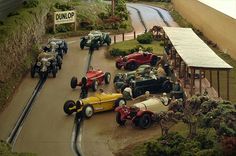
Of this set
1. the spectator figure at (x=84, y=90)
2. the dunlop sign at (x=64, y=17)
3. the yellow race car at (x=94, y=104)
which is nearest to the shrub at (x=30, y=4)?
the dunlop sign at (x=64, y=17)

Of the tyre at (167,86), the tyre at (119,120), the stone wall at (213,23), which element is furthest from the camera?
the stone wall at (213,23)

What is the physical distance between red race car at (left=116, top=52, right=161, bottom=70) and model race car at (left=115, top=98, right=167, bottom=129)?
27.4 ft

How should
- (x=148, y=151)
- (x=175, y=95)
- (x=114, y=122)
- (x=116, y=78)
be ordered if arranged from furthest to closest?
1. (x=116, y=78)
2. (x=175, y=95)
3. (x=114, y=122)
4. (x=148, y=151)

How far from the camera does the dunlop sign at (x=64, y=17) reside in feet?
116

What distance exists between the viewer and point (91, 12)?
41.0 metres

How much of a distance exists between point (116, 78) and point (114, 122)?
15.8 feet

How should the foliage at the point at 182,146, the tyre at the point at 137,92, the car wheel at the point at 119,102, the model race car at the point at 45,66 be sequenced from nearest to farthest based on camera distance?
the foliage at the point at 182,146
the car wheel at the point at 119,102
the tyre at the point at 137,92
the model race car at the point at 45,66

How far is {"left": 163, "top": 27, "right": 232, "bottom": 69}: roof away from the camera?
18.4 metres

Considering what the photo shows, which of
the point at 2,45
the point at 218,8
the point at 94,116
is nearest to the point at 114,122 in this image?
the point at 94,116

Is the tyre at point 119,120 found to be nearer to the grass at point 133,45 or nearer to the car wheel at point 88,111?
the car wheel at point 88,111

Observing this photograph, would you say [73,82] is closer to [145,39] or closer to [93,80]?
[93,80]

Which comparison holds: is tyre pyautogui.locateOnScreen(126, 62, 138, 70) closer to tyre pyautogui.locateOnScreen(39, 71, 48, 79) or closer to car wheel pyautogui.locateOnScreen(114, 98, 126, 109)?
tyre pyautogui.locateOnScreen(39, 71, 48, 79)

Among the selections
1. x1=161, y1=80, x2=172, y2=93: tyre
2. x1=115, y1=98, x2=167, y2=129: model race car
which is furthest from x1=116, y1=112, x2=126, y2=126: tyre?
x1=161, y1=80, x2=172, y2=93: tyre

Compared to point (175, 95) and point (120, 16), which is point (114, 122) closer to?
point (175, 95)
